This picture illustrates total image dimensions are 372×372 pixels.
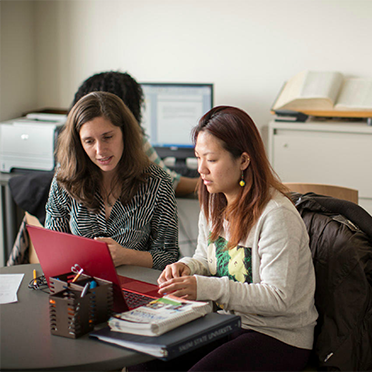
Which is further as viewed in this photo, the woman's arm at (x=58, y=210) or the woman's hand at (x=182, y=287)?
the woman's arm at (x=58, y=210)

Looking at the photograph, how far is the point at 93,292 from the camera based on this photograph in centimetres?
112

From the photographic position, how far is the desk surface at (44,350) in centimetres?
102

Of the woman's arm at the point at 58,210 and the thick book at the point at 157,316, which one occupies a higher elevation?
the woman's arm at the point at 58,210

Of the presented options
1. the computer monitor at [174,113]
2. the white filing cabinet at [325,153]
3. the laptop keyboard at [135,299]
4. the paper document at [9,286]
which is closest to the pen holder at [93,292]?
the laptop keyboard at [135,299]

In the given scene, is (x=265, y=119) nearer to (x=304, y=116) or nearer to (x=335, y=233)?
(x=304, y=116)

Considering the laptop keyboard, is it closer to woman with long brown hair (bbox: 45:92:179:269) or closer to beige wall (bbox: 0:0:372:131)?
woman with long brown hair (bbox: 45:92:179:269)

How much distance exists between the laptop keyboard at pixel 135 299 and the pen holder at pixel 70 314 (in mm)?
162

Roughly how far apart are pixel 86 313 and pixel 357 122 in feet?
7.39

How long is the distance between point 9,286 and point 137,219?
1.69 ft

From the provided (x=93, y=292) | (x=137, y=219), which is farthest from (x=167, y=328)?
(x=137, y=219)

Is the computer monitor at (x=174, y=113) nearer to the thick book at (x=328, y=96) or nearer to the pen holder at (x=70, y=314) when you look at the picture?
the thick book at (x=328, y=96)

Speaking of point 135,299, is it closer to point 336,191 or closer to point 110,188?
point 110,188

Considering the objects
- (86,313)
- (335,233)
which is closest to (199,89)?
(335,233)

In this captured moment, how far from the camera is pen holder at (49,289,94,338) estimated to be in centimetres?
109
